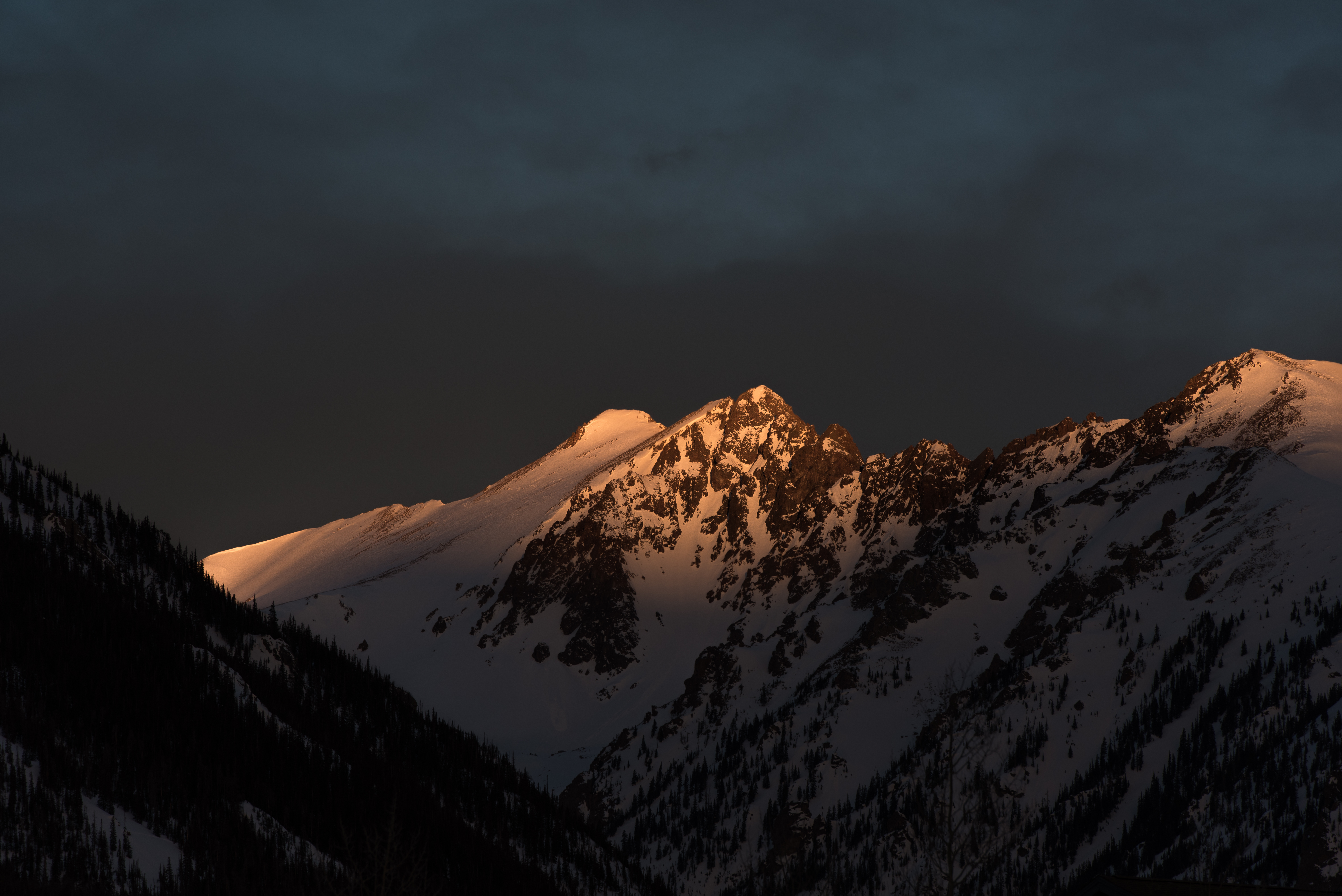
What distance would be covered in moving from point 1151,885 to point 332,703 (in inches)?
3634

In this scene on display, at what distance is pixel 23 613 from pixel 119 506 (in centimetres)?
4628

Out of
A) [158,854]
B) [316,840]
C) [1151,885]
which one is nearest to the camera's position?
[1151,885]

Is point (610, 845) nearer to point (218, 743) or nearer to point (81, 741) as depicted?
point (218, 743)

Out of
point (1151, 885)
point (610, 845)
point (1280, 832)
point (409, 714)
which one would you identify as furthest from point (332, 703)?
point (1280, 832)

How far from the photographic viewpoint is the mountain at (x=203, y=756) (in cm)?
7444

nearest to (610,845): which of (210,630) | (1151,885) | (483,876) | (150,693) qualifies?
(483,876)

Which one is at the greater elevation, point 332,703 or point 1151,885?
point 332,703

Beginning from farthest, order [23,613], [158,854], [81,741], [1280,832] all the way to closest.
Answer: [1280,832] → [23,613] → [81,741] → [158,854]

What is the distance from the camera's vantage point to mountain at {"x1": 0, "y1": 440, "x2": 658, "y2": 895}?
244 ft

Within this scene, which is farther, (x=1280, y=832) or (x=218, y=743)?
(x=1280, y=832)

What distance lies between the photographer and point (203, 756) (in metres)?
94.9

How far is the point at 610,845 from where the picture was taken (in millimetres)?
137000

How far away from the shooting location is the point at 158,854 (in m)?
76.9

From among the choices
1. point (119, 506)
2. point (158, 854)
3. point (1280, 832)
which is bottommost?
point (1280, 832)
